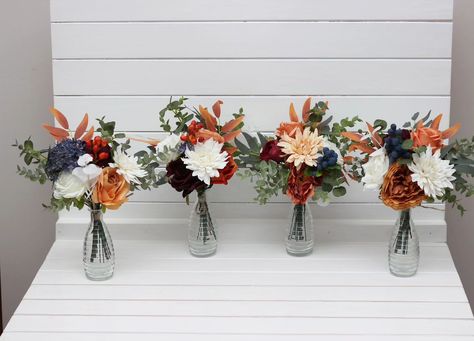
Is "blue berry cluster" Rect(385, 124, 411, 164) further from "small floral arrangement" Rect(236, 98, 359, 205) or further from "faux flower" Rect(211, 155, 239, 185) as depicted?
"faux flower" Rect(211, 155, 239, 185)

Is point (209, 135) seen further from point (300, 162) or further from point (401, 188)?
point (401, 188)

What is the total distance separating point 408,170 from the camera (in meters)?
1.62

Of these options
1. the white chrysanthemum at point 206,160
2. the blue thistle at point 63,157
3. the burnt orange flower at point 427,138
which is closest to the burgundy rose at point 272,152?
the white chrysanthemum at point 206,160

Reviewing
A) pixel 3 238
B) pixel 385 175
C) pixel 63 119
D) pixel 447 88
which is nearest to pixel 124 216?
pixel 63 119

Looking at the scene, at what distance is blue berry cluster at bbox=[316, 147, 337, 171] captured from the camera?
1.69m

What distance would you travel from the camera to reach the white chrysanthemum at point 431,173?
5.17ft

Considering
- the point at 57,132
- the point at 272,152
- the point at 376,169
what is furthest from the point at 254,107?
the point at 57,132

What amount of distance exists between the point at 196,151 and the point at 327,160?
31 cm

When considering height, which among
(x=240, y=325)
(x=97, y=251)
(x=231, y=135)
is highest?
(x=231, y=135)

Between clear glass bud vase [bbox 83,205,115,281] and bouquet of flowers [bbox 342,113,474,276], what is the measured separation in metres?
0.62

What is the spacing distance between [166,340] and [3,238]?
0.97 metres

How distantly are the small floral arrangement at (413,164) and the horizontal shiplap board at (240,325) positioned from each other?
276 millimetres

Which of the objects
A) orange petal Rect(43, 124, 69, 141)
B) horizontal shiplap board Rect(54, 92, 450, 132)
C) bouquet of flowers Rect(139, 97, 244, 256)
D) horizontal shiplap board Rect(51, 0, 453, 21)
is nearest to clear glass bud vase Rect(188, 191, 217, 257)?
bouquet of flowers Rect(139, 97, 244, 256)

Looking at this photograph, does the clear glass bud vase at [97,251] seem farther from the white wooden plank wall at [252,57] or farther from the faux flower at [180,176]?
the white wooden plank wall at [252,57]
